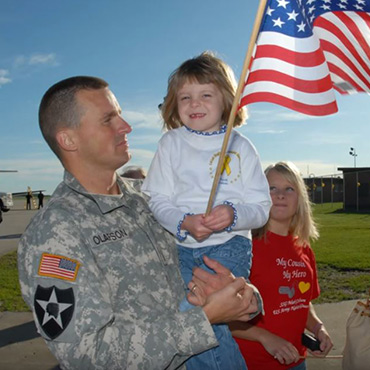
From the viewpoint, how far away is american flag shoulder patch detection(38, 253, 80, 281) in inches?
82.7

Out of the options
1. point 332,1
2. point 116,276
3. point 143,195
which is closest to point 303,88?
point 332,1

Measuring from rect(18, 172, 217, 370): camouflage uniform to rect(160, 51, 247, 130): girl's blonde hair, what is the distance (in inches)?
28.7

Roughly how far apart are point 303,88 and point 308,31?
0.34 meters

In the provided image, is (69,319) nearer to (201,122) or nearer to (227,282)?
(227,282)

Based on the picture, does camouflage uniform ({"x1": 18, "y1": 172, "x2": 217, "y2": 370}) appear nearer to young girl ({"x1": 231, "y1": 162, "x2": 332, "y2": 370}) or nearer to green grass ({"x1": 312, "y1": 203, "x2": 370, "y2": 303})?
young girl ({"x1": 231, "y1": 162, "x2": 332, "y2": 370})

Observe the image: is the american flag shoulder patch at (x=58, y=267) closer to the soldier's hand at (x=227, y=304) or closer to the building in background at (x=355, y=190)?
the soldier's hand at (x=227, y=304)

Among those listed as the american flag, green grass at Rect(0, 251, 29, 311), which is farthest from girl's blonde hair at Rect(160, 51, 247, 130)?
green grass at Rect(0, 251, 29, 311)

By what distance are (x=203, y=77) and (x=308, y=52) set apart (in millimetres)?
716

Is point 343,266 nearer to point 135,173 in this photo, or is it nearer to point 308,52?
point 135,173

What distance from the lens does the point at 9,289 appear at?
9359 mm

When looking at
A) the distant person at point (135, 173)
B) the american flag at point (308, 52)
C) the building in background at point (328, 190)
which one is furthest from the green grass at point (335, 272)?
the building in background at point (328, 190)

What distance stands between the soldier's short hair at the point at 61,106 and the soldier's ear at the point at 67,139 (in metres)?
0.03

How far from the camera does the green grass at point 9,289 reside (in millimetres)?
8047

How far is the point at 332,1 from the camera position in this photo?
3115 millimetres
